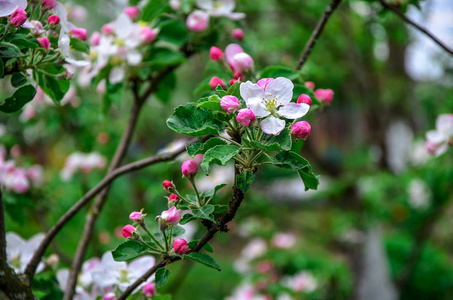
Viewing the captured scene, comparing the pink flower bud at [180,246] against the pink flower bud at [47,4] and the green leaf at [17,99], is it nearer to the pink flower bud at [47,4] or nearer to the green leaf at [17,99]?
the green leaf at [17,99]

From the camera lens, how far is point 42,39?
0.69m

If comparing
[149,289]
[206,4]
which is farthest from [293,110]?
[206,4]

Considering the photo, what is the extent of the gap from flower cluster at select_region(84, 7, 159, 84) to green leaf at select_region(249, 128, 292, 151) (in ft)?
2.15

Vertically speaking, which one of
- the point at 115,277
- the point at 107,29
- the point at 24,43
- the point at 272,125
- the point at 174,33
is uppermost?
the point at 174,33

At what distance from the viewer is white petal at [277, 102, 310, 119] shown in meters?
0.61

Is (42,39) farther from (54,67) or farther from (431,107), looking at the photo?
(431,107)

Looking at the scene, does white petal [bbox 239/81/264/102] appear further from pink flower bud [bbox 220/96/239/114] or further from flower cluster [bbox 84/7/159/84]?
flower cluster [bbox 84/7/159/84]

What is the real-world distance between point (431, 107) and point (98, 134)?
293 centimetres

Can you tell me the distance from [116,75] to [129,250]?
0.62m

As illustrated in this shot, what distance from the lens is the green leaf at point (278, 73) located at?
88 centimetres

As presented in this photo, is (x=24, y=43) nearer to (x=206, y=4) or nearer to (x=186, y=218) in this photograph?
(x=186, y=218)

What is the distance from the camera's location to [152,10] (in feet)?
3.87

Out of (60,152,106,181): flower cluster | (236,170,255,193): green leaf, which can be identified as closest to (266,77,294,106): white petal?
(236,170,255,193): green leaf

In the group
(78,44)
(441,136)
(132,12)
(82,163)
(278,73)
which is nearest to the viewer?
(78,44)
